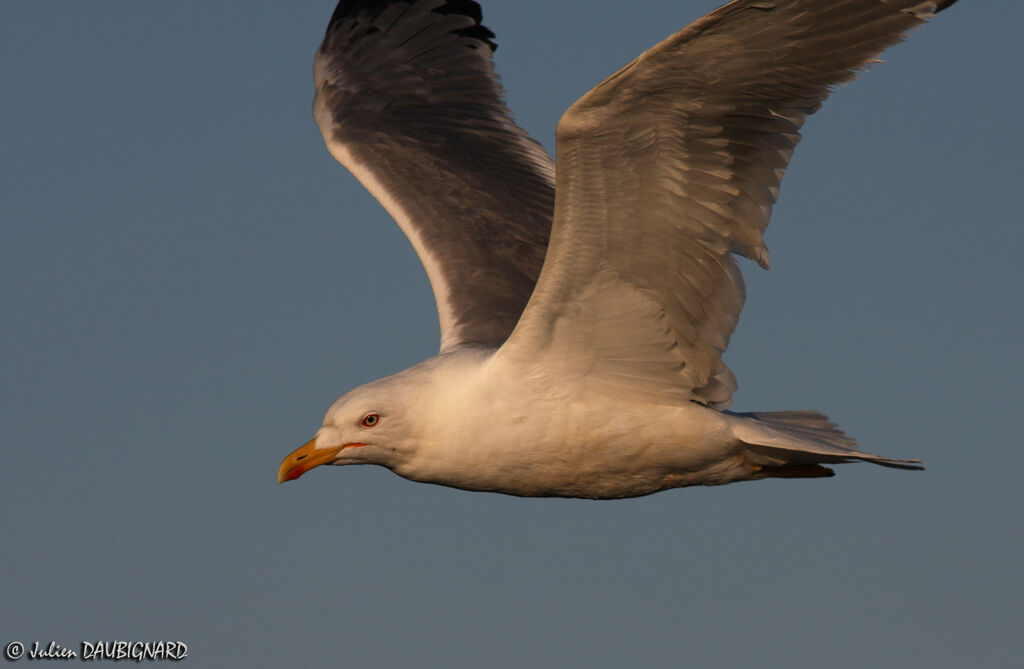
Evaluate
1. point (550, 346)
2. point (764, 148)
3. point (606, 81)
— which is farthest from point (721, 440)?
point (606, 81)

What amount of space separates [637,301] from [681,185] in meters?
0.91

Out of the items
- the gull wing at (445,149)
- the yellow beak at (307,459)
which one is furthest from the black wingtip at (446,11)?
the yellow beak at (307,459)

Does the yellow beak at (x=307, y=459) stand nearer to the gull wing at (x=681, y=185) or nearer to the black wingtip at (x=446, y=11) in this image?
the gull wing at (x=681, y=185)

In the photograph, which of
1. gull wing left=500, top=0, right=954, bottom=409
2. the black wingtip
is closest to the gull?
gull wing left=500, top=0, right=954, bottom=409

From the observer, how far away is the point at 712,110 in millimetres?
7176

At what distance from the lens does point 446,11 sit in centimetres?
1262

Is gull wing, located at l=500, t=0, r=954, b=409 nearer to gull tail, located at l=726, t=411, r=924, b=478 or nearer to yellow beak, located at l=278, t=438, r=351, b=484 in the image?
gull tail, located at l=726, t=411, r=924, b=478

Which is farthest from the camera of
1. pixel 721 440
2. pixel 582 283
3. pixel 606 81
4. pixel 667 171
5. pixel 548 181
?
pixel 548 181

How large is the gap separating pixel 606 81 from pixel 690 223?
1184mm

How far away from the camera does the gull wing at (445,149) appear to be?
34.3 ft

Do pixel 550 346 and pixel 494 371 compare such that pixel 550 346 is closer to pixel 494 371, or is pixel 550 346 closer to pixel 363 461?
pixel 494 371

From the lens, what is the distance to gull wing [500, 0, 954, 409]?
22.5 ft

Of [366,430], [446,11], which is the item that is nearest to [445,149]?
[446,11]

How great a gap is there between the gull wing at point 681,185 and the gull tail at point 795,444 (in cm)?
35
